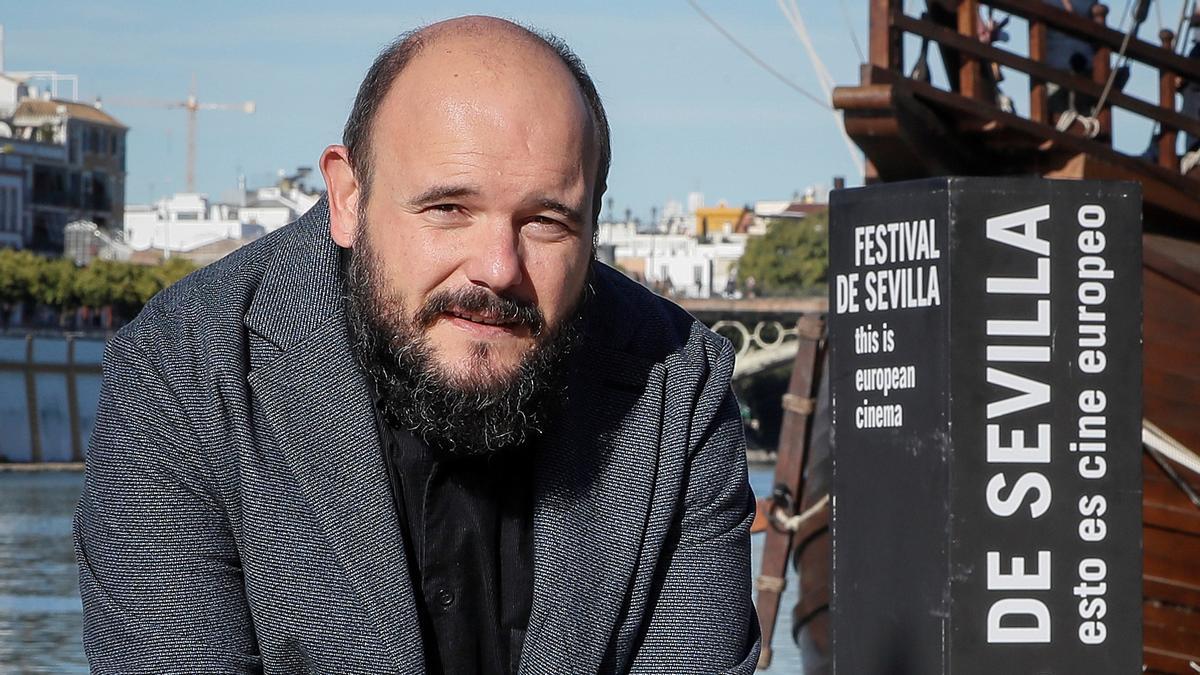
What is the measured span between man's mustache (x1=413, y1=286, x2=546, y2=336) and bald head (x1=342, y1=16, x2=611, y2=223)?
142 mm

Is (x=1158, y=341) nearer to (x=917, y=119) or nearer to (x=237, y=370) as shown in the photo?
(x=917, y=119)

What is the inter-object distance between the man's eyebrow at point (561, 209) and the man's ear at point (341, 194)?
0.24 m

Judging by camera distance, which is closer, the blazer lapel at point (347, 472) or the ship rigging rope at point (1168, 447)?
the blazer lapel at point (347, 472)

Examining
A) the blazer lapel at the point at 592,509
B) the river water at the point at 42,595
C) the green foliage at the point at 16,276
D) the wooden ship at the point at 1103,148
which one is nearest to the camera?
the blazer lapel at the point at 592,509

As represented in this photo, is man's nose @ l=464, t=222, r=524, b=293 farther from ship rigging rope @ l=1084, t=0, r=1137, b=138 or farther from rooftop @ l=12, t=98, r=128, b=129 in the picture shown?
rooftop @ l=12, t=98, r=128, b=129

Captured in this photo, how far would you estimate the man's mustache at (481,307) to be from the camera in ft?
7.00

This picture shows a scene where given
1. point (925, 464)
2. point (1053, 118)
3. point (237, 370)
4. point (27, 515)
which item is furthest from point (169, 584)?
point (27, 515)

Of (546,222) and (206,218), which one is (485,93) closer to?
(546,222)

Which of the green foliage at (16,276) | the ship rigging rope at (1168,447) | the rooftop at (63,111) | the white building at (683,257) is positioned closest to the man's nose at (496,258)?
the ship rigging rope at (1168,447)

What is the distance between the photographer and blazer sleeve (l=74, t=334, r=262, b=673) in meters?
2.17

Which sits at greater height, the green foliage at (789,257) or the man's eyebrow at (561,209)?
the green foliage at (789,257)

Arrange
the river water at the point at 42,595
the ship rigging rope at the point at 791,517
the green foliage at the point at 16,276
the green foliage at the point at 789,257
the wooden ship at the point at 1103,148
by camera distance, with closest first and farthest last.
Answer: the wooden ship at the point at 1103,148 < the ship rigging rope at the point at 791,517 < the river water at the point at 42,595 < the green foliage at the point at 16,276 < the green foliage at the point at 789,257

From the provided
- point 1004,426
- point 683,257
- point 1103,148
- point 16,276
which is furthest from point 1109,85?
point 683,257

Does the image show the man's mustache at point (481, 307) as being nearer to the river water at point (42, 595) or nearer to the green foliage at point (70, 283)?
the river water at point (42, 595)
